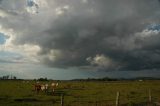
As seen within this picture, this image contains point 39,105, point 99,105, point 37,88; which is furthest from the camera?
point 37,88

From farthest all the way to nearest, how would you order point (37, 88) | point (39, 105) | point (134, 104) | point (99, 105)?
1. point (37, 88)
2. point (134, 104)
3. point (39, 105)
4. point (99, 105)

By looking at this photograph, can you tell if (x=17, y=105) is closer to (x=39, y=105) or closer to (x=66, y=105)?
(x=39, y=105)

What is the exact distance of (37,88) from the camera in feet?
172

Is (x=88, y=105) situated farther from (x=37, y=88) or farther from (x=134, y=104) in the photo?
(x=37, y=88)

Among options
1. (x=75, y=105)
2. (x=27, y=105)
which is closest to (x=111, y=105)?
(x=75, y=105)

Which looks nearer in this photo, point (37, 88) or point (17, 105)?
point (17, 105)

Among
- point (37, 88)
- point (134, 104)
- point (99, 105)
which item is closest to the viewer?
point (99, 105)

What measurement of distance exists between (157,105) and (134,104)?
4.50 meters

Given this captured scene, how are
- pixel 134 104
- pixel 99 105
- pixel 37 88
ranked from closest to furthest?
1. pixel 99 105
2. pixel 134 104
3. pixel 37 88

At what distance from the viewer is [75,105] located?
104 feet

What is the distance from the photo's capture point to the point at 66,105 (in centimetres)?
3156

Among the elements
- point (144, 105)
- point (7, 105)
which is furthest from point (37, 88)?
point (144, 105)

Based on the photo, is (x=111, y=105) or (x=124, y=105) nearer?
(x=111, y=105)

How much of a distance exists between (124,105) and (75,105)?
5847 millimetres
